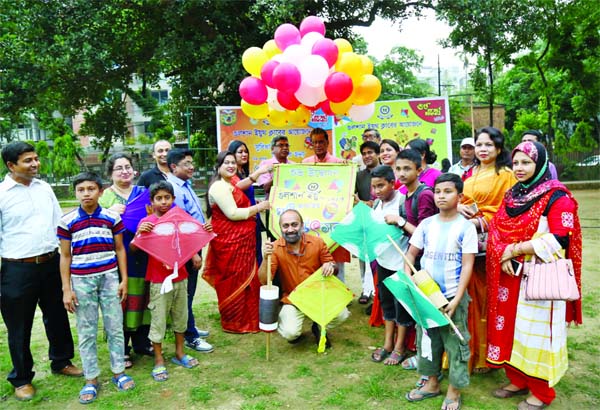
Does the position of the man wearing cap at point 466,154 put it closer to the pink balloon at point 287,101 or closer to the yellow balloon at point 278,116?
the pink balloon at point 287,101

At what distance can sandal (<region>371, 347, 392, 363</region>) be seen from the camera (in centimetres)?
394

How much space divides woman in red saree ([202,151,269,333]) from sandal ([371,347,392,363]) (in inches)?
50.2

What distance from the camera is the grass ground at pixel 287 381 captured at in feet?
10.9

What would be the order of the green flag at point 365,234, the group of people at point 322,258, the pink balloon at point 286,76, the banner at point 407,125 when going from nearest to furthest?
the group of people at point 322,258 → the green flag at point 365,234 → the pink balloon at point 286,76 → the banner at point 407,125

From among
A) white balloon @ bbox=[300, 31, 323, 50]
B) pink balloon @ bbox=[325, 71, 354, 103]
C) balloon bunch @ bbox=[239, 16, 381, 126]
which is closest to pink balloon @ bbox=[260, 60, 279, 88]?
balloon bunch @ bbox=[239, 16, 381, 126]

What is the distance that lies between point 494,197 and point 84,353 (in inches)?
125

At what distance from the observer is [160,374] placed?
3.74 metres

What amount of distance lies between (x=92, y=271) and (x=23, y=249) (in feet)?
1.80

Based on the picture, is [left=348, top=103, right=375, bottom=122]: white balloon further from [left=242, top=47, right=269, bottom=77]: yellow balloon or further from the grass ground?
the grass ground

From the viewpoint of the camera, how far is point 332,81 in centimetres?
466

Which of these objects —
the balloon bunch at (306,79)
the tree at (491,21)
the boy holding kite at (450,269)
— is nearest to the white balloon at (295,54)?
the balloon bunch at (306,79)

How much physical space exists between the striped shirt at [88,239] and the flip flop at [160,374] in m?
0.92

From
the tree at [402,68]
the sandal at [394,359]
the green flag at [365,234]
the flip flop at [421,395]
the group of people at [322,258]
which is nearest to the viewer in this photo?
the group of people at [322,258]

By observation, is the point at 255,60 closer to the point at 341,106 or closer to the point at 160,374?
the point at 341,106
